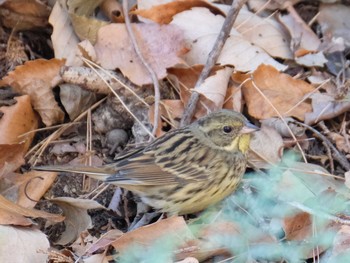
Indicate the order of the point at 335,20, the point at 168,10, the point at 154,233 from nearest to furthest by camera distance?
the point at 154,233
the point at 168,10
the point at 335,20

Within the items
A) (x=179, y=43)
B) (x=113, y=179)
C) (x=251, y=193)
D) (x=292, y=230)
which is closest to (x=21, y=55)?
(x=179, y=43)

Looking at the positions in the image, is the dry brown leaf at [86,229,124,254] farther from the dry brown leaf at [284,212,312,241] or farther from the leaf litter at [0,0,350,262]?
the dry brown leaf at [284,212,312,241]

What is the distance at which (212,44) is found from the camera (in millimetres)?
4828

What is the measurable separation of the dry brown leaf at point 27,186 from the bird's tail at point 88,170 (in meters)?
0.21

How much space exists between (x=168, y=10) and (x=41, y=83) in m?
0.90

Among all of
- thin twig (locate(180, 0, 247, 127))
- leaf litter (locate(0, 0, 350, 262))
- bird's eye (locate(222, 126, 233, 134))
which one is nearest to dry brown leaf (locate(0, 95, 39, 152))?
leaf litter (locate(0, 0, 350, 262))

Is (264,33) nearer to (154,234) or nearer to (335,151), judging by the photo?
(335,151)

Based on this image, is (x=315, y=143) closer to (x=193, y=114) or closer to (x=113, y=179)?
(x=193, y=114)

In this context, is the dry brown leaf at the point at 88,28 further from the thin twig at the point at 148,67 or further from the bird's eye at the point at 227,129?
the bird's eye at the point at 227,129

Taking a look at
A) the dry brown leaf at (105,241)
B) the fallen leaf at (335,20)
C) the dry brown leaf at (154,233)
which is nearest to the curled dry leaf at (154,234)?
the dry brown leaf at (154,233)

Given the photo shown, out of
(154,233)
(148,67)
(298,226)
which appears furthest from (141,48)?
(298,226)

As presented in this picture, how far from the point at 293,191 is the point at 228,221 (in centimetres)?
44

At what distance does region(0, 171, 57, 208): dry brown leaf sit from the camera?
13.8ft

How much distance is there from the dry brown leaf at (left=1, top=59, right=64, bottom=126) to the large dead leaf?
78 cm
